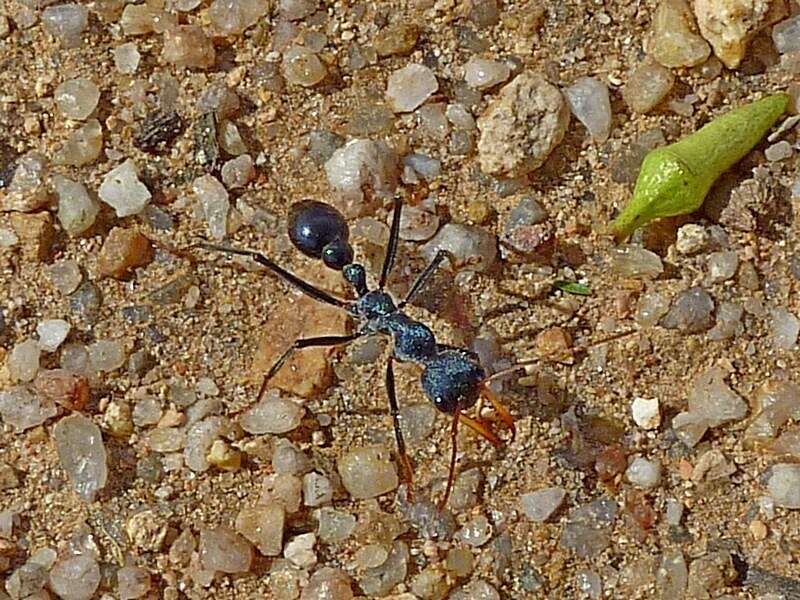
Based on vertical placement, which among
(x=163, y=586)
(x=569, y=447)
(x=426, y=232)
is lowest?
(x=163, y=586)

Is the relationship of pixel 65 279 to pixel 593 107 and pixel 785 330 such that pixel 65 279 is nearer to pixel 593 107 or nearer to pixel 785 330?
pixel 593 107

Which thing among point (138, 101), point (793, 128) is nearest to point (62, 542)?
point (138, 101)

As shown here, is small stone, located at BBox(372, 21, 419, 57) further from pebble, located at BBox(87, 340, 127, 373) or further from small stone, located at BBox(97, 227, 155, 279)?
pebble, located at BBox(87, 340, 127, 373)

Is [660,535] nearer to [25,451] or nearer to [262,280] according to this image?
[262,280]

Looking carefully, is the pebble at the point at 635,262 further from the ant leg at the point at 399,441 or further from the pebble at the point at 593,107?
the ant leg at the point at 399,441

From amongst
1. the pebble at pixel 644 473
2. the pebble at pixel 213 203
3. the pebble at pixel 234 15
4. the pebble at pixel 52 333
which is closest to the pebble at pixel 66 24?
the pebble at pixel 234 15

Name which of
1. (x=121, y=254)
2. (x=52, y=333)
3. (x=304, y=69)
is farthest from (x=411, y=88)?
(x=52, y=333)
